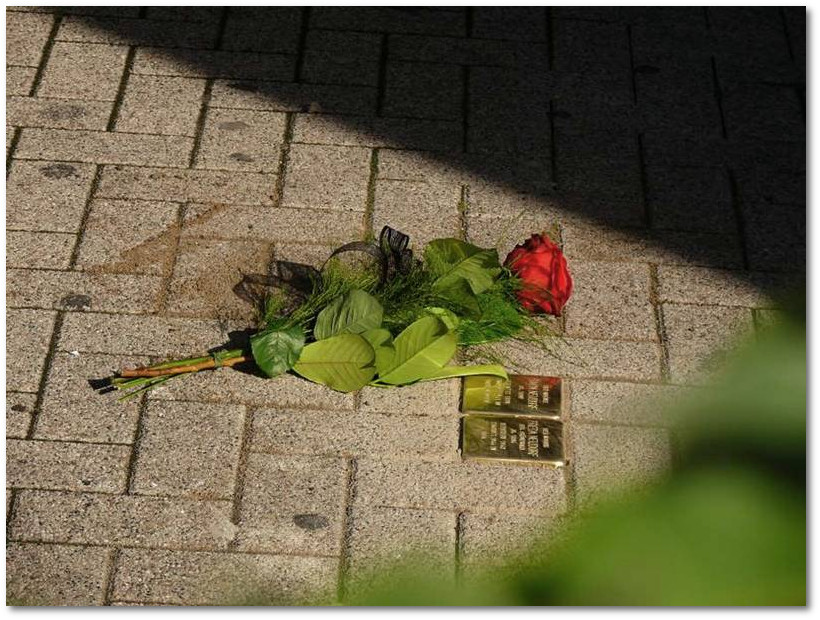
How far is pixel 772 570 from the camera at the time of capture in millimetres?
386

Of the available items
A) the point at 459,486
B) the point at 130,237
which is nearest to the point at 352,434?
the point at 459,486

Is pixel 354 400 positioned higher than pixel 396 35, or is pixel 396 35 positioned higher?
pixel 396 35

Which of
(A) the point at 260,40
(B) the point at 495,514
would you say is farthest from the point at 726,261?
(A) the point at 260,40

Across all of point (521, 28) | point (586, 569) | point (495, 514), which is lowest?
point (495, 514)

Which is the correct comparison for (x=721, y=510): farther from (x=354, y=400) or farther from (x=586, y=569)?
(x=354, y=400)

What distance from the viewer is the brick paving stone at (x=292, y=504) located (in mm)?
2559

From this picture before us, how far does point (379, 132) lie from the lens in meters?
3.88

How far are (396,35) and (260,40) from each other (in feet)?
1.72

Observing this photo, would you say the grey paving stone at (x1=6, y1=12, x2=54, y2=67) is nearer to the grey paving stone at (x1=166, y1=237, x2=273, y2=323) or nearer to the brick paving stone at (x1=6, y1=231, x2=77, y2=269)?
the brick paving stone at (x1=6, y1=231, x2=77, y2=269)

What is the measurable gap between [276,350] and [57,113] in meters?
1.54

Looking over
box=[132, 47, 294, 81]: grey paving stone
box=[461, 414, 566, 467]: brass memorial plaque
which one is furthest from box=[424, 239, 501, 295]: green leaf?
box=[132, 47, 294, 81]: grey paving stone

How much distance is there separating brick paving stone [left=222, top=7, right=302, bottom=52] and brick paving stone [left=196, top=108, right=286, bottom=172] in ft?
1.45

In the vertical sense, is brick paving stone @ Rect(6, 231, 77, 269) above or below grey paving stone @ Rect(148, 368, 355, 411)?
above

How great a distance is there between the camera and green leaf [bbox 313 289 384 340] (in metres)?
2.93
